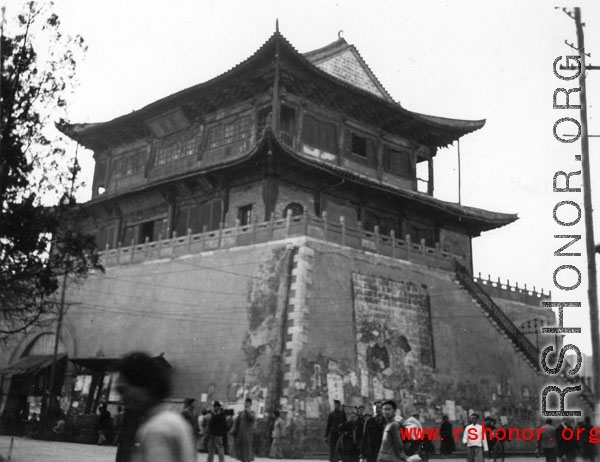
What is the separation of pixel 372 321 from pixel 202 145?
9.45m

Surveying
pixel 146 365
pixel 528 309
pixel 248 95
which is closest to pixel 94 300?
pixel 248 95

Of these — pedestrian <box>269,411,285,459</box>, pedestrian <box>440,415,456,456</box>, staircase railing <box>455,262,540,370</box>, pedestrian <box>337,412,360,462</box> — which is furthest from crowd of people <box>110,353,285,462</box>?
staircase railing <box>455,262,540,370</box>

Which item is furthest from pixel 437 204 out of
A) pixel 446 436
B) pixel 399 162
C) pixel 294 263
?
pixel 446 436

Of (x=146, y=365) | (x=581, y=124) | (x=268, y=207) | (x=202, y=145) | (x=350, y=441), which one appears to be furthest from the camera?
(x=202, y=145)

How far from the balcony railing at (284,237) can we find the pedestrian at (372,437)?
838 cm

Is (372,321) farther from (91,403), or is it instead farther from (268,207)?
(91,403)

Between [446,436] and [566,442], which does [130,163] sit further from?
[566,442]

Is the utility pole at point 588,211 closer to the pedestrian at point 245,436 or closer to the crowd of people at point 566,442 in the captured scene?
the crowd of people at point 566,442

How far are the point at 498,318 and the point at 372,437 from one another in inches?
500

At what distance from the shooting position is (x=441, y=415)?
20969 millimetres

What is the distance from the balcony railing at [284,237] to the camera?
66.9 ft

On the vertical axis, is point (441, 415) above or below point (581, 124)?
below

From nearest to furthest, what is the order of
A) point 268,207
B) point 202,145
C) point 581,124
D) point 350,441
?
point 581,124
point 350,441
point 268,207
point 202,145

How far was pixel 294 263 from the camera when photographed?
1970 cm
